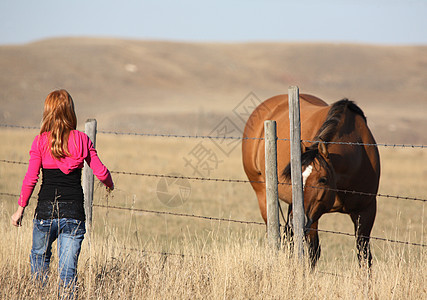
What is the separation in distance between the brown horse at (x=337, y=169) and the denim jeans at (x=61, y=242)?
2.10 metres

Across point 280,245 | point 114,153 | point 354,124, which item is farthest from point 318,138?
point 114,153

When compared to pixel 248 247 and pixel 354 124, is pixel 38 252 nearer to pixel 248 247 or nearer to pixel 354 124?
pixel 248 247

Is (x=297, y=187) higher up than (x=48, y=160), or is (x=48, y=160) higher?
(x=48, y=160)

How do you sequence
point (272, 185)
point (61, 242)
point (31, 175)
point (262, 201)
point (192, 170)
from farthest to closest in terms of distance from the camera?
point (192, 170) → point (262, 201) → point (272, 185) → point (61, 242) → point (31, 175)

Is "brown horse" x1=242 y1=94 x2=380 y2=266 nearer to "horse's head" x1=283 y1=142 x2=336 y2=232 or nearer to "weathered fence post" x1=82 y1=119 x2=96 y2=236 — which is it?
"horse's head" x1=283 y1=142 x2=336 y2=232

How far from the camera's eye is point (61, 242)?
12.7 ft

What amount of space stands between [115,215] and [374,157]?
5.57 meters

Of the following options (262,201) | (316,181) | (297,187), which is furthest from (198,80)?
(297,187)

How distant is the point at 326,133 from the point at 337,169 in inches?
16.4

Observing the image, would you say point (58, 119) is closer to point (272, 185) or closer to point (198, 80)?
point (272, 185)

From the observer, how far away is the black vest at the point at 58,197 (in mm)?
3779

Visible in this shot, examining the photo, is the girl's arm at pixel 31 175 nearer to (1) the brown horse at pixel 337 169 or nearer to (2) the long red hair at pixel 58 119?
(2) the long red hair at pixel 58 119

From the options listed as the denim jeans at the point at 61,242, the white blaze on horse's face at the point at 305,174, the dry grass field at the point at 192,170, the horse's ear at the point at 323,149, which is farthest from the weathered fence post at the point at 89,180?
the horse's ear at the point at 323,149

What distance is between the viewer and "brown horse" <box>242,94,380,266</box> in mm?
5113
